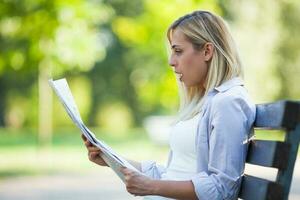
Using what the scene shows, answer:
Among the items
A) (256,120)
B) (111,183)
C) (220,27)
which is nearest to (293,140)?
(256,120)

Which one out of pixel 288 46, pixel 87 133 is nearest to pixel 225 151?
pixel 87 133

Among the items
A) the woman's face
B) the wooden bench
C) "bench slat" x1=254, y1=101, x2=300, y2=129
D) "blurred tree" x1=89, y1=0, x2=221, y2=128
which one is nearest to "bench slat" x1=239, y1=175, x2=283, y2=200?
the wooden bench

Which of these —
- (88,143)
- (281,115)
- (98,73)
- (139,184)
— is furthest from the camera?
(98,73)

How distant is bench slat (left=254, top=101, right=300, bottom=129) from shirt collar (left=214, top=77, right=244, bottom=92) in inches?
7.9

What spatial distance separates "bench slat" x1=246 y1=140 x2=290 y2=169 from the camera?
8.12 feet

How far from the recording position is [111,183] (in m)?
12.3

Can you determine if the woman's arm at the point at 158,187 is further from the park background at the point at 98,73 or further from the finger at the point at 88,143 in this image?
the park background at the point at 98,73

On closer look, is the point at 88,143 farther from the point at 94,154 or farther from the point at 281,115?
the point at 281,115

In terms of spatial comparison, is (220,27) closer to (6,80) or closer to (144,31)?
(144,31)

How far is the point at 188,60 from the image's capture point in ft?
9.73

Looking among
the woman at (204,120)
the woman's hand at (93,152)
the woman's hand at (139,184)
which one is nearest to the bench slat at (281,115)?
the woman at (204,120)

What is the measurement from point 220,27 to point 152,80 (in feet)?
108

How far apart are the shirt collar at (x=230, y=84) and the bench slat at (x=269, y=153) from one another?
207mm

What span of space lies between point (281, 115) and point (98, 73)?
37.2 m
